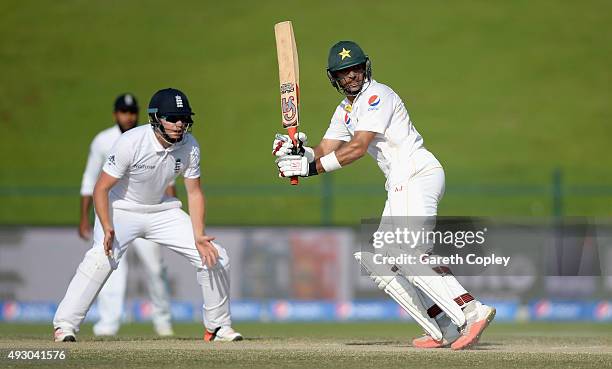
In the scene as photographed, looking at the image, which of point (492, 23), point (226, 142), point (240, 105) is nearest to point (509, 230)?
point (226, 142)

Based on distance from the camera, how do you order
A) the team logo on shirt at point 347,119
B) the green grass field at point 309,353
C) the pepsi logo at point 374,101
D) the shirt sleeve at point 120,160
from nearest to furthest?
the green grass field at point 309,353 → the pepsi logo at point 374,101 → the team logo on shirt at point 347,119 → the shirt sleeve at point 120,160

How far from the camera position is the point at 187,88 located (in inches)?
1372

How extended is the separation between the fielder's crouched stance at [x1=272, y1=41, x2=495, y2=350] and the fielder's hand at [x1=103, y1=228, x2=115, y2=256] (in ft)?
4.81

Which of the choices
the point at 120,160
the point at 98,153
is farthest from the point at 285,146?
the point at 98,153

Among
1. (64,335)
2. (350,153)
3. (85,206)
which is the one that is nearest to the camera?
(350,153)

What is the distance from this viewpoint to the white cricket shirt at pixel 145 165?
9664 mm

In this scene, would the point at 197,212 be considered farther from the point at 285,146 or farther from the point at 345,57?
the point at 345,57

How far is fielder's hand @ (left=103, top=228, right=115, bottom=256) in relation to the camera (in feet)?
31.8

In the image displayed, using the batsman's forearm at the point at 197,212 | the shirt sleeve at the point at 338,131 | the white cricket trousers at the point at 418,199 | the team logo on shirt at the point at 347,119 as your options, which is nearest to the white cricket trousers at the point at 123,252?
the batsman's forearm at the point at 197,212

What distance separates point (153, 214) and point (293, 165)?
1.49 metres

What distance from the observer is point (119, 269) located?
12.5m

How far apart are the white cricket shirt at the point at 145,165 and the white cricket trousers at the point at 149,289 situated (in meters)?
2.44

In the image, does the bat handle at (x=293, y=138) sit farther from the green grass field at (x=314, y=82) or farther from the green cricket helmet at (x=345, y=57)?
the green grass field at (x=314, y=82)

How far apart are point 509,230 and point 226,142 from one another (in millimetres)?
15992
